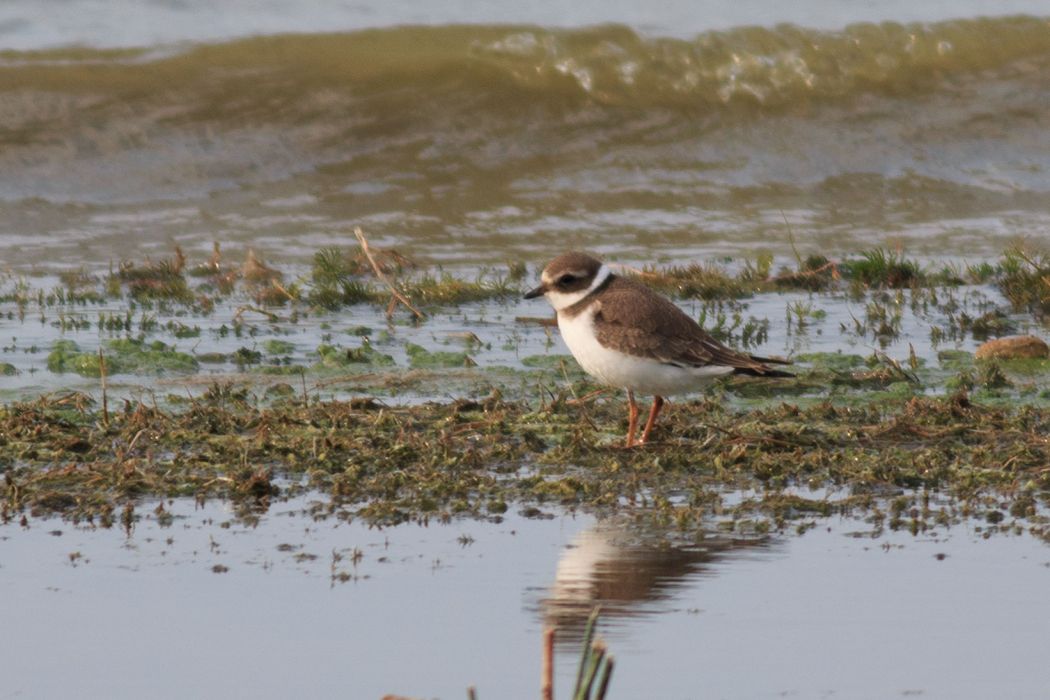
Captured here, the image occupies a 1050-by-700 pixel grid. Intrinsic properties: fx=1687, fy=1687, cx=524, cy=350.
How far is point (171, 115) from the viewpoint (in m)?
18.0

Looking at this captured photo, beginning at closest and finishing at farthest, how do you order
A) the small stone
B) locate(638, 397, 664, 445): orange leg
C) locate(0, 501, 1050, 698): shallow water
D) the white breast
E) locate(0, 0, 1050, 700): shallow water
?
locate(0, 501, 1050, 698): shallow water → locate(0, 0, 1050, 700): shallow water → the white breast → locate(638, 397, 664, 445): orange leg → the small stone

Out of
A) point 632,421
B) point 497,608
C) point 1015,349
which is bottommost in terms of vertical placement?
point 497,608

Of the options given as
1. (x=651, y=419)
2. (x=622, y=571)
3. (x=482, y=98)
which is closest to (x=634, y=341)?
(x=651, y=419)

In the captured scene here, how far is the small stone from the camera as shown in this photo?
998 centimetres

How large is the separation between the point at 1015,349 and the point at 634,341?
10.8ft

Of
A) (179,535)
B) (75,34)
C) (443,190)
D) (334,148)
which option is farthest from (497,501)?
(75,34)

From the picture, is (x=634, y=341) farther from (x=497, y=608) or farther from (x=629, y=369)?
(x=497, y=608)

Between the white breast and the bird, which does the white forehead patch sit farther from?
the white breast

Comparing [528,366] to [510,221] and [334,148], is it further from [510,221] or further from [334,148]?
[334,148]

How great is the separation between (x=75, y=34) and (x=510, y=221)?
681cm

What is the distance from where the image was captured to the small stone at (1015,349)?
998 cm

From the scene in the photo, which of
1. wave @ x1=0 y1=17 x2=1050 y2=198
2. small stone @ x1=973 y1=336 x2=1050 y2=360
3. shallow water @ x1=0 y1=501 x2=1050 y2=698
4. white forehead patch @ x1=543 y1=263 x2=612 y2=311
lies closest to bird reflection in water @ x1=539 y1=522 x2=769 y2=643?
shallow water @ x1=0 y1=501 x2=1050 y2=698

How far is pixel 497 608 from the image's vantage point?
5.66m

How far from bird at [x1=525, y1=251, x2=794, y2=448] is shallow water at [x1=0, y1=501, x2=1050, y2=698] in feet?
3.96
